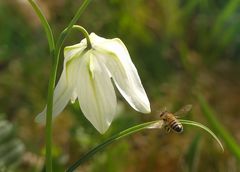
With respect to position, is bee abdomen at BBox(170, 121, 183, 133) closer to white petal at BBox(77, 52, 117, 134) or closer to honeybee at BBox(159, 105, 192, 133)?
honeybee at BBox(159, 105, 192, 133)

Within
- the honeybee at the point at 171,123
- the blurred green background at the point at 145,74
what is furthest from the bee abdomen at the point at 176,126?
the blurred green background at the point at 145,74

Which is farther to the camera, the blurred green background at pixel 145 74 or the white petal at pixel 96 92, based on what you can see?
the blurred green background at pixel 145 74

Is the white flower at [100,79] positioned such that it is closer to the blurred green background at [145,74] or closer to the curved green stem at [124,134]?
the curved green stem at [124,134]

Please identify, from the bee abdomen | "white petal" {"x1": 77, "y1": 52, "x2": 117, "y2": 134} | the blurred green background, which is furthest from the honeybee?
the blurred green background

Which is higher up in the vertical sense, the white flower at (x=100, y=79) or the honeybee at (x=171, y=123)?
A: the white flower at (x=100, y=79)

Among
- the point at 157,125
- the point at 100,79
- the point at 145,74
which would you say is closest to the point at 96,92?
the point at 100,79

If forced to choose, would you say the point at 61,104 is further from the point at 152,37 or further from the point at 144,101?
the point at 152,37
